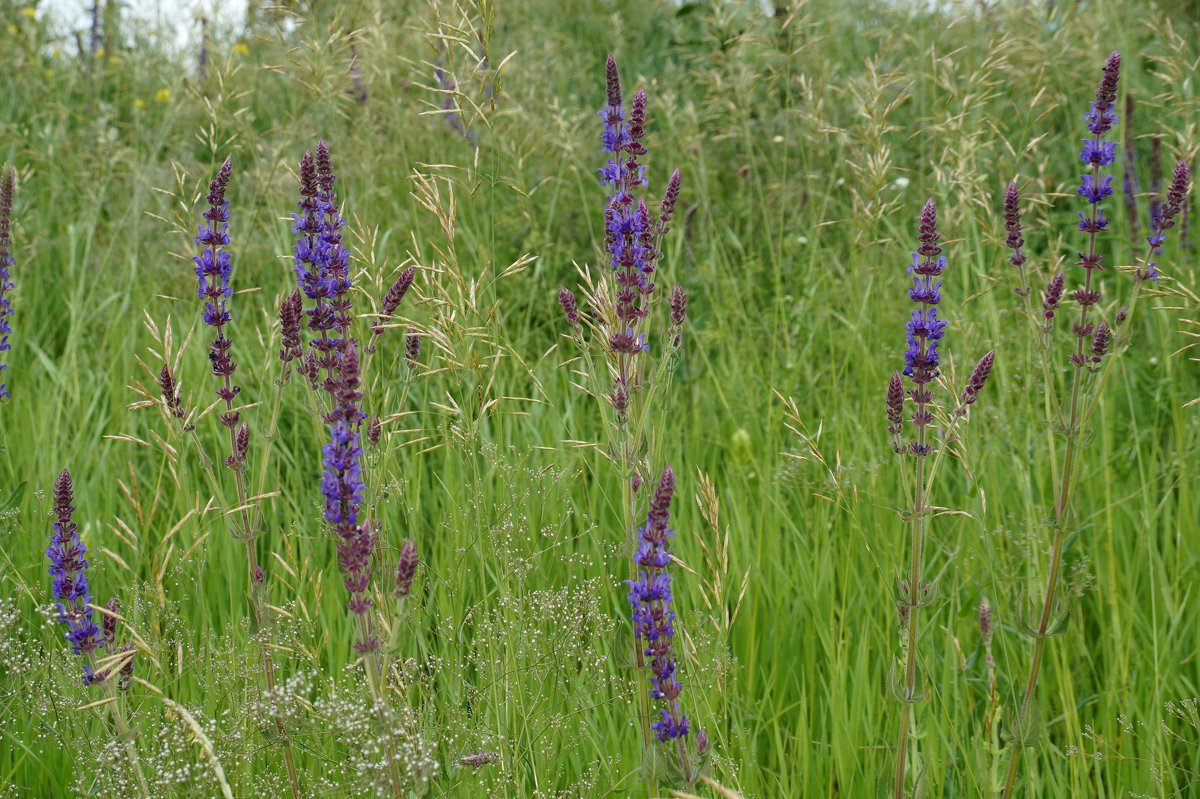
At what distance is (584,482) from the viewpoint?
3.10m

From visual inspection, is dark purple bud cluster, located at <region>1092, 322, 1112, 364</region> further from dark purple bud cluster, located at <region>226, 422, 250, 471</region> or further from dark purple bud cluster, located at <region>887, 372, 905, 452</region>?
dark purple bud cluster, located at <region>226, 422, 250, 471</region>

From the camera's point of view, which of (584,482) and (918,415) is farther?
(584,482)

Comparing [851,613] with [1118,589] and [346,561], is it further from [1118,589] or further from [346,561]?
[346,561]

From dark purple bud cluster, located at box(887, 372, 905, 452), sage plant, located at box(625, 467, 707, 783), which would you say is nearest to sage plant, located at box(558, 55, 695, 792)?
sage plant, located at box(625, 467, 707, 783)

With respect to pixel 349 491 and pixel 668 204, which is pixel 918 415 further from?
pixel 349 491

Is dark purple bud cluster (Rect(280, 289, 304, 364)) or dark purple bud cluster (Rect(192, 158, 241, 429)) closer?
dark purple bud cluster (Rect(280, 289, 304, 364))

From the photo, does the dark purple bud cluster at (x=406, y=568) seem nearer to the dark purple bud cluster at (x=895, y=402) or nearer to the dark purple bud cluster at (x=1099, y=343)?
the dark purple bud cluster at (x=895, y=402)

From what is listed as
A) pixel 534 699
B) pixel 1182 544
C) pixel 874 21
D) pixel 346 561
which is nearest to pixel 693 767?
pixel 534 699

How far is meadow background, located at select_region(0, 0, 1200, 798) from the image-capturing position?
231 centimetres

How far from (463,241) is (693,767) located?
12.3 ft

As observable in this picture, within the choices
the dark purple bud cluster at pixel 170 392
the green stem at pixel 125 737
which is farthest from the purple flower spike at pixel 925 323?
the green stem at pixel 125 737

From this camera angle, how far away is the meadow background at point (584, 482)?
231cm

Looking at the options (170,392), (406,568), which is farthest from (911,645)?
(170,392)

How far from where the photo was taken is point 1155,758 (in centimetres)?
243
